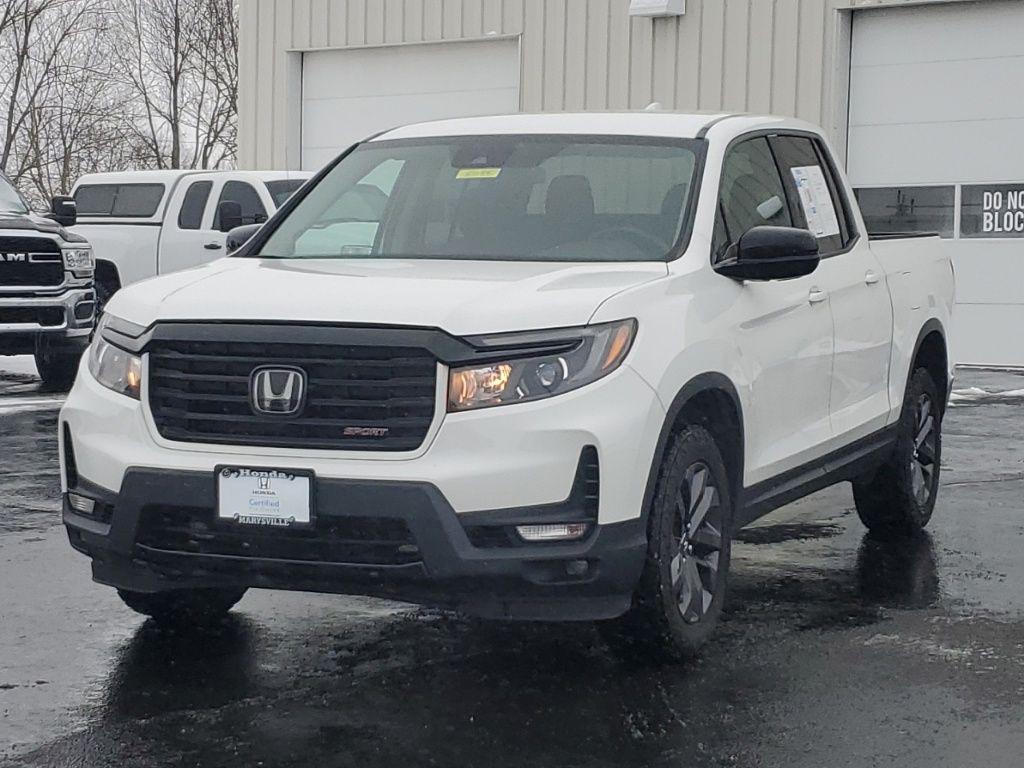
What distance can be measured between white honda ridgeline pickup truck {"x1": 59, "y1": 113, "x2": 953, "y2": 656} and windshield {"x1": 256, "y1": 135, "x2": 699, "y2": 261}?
12mm

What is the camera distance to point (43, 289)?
13.8m

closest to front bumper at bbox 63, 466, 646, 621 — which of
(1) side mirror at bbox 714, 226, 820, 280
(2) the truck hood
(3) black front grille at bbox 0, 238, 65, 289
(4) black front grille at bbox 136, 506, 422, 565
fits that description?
(4) black front grille at bbox 136, 506, 422, 565

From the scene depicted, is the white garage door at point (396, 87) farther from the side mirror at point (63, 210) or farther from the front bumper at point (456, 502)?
the front bumper at point (456, 502)

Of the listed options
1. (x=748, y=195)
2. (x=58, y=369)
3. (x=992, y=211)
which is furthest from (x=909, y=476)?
(x=992, y=211)

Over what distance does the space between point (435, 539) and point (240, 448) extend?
0.62m

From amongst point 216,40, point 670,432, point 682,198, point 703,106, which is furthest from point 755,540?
point 216,40

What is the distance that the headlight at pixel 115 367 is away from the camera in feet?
16.6

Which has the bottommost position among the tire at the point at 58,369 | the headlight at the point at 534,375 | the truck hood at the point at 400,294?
the tire at the point at 58,369

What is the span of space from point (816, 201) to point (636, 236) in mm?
1372

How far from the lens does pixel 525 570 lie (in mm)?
4707

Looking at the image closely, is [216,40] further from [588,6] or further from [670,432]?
[670,432]

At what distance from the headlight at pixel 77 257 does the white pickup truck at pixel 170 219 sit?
2692mm

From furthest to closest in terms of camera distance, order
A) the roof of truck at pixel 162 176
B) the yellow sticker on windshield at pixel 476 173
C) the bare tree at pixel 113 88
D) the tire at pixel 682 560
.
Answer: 1. the bare tree at pixel 113 88
2. the roof of truck at pixel 162 176
3. the yellow sticker on windshield at pixel 476 173
4. the tire at pixel 682 560

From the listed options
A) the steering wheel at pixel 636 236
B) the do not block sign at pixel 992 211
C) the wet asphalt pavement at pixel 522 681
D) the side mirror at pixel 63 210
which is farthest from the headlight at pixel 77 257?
the steering wheel at pixel 636 236
